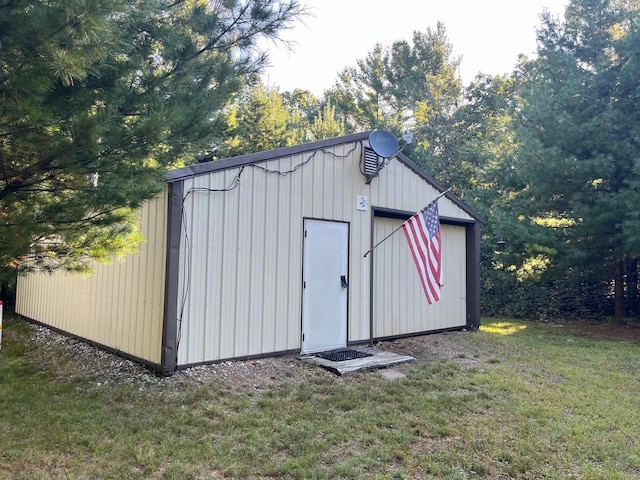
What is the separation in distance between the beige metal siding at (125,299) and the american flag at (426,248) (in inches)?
124

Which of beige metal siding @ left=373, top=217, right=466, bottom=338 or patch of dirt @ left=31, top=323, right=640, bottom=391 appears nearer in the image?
patch of dirt @ left=31, top=323, right=640, bottom=391

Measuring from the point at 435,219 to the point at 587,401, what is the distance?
2.78 m

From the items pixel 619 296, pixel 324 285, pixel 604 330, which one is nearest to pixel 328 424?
pixel 324 285

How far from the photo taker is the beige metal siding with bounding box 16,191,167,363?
493 centimetres

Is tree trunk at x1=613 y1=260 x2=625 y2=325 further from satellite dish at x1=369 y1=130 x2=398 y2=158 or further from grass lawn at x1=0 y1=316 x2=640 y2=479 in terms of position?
satellite dish at x1=369 y1=130 x2=398 y2=158

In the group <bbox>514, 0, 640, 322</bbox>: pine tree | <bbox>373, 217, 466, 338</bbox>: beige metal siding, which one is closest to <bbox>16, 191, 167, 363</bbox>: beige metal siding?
<bbox>373, 217, 466, 338</bbox>: beige metal siding

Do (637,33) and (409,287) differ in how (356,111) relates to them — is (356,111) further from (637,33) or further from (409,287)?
(409,287)

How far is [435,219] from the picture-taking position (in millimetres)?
6137

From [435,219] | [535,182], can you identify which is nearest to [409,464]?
[435,219]

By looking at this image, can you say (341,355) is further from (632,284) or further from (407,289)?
(632,284)

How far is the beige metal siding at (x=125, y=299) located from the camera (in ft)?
16.2

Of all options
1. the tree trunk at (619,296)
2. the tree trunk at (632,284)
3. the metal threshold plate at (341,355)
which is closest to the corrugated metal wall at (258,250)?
the metal threshold plate at (341,355)

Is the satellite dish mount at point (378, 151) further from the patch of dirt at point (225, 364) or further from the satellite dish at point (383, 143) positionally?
the patch of dirt at point (225, 364)

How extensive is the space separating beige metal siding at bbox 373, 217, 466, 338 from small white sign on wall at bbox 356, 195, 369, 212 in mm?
472
